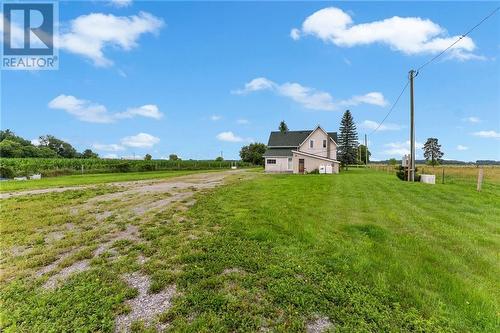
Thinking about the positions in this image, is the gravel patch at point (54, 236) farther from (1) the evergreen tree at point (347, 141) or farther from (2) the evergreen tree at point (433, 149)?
(2) the evergreen tree at point (433, 149)

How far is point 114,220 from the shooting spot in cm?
673

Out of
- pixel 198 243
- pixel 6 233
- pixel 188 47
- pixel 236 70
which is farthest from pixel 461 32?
pixel 236 70

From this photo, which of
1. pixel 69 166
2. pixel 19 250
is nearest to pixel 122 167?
pixel 69 166

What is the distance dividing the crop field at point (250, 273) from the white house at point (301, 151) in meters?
23.5

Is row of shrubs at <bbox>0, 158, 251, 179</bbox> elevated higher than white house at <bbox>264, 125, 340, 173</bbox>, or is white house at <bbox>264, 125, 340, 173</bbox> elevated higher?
white house at <bbox>264, 125, 340, 173</bbox>

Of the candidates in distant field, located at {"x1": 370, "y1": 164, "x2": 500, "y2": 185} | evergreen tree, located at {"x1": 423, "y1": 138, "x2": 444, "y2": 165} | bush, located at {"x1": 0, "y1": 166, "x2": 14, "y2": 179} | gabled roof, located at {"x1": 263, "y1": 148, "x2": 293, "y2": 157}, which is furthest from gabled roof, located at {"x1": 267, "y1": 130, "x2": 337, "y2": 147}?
evergreen tree, located at {"x1": 423, "y1": 138, "x2": 444, "y2": 165}

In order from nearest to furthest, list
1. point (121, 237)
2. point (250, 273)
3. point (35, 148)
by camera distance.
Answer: point (250, 273)
point (121, 237)
point (35, 148)

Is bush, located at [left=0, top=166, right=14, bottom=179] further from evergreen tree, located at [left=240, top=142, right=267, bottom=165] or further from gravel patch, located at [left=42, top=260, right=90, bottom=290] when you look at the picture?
evergreen tree, located at [left=240, top=142, right=267, bottom=165]

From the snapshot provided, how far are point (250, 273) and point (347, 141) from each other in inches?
2006

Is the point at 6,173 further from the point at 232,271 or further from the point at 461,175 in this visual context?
the point at 461,175

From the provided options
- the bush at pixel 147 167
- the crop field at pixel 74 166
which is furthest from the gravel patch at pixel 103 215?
the bush at pixel 147 167

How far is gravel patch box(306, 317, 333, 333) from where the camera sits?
255 centimetres

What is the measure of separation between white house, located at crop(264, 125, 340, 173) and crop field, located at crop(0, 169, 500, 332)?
2354cm

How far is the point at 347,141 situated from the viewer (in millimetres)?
50438
